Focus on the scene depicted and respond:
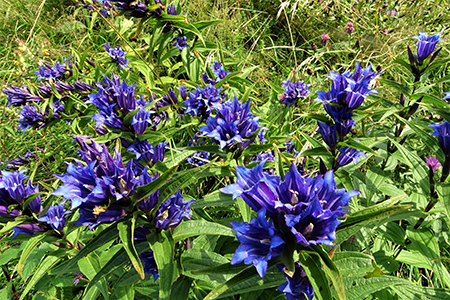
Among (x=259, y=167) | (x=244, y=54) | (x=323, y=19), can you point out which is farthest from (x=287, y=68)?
(x=259, y=167)

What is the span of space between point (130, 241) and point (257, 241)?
1.70ft

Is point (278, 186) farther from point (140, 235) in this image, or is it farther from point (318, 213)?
point (140, 235)

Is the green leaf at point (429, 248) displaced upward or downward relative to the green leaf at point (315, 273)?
downward

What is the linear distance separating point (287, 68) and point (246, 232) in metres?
4.09

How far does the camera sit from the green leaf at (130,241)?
1.09m

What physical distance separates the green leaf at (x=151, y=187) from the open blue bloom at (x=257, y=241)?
32 centimetres

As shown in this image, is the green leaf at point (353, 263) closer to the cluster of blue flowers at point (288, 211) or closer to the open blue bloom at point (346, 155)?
the cluster of blue flowers at point (288, 211)

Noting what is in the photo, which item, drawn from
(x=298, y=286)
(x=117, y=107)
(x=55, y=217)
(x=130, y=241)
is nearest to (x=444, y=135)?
(x=298, y=286)

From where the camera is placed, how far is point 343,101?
164 cm

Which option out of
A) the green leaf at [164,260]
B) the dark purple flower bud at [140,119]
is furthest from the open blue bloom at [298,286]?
the dark purple flower bud at [140,119]

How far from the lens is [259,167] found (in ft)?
3.51

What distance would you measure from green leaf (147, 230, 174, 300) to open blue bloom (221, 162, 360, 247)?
1.47 feet

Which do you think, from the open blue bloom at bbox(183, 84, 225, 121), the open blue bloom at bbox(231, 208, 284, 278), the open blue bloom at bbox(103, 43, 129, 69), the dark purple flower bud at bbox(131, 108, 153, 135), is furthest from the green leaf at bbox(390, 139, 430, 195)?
the open blue bloom at bbox(103, 43, 129, 69)

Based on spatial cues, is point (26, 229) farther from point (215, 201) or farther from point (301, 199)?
point (301, 199)
